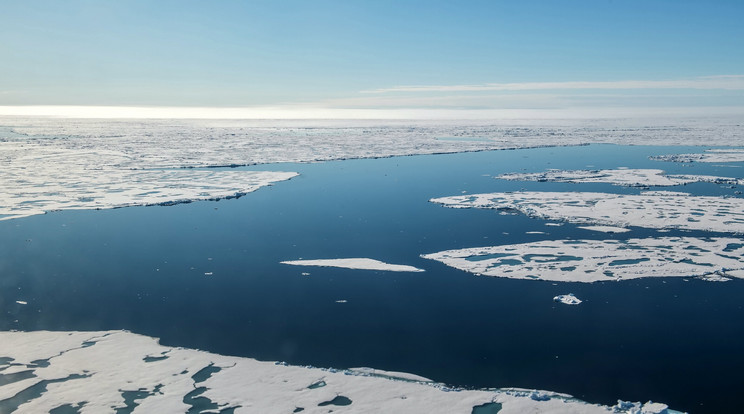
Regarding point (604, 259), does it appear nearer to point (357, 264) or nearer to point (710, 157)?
point (357, 264)

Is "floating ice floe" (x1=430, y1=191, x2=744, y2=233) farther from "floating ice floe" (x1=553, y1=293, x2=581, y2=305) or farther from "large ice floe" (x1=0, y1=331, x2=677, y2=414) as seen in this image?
"large ice floe" (x1=0, y1=331, x2=677, y2=414)

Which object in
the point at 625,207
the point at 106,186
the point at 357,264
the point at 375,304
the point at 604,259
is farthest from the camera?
the point at 106,186

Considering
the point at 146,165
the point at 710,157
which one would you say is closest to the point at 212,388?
the point at 146,165

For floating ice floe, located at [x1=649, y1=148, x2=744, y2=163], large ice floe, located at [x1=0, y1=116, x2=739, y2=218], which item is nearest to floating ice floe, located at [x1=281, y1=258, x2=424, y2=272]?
large ice floe, located at [x1=0, y1=116, x2=739, y2=218]

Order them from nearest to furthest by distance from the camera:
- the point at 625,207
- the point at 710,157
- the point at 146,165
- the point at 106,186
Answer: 1. the point at 625,207
2. the point at 106,186
3. the point at 146,165
4. the point at 710,157

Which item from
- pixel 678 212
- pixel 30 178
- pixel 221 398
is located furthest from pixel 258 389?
pixel 30 178

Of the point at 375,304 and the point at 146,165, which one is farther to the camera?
the point at 146,165

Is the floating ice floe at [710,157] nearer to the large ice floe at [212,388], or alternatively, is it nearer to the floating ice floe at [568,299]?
the floating ice floe at [568,299]

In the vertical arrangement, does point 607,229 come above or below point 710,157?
below
